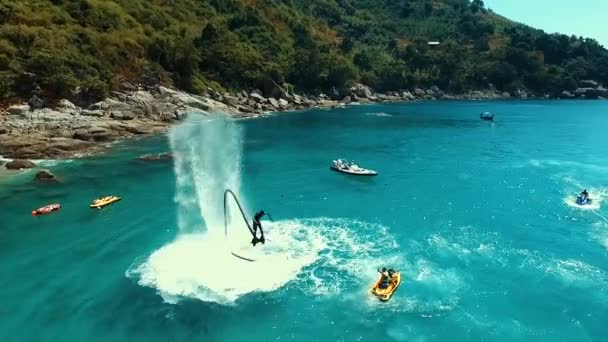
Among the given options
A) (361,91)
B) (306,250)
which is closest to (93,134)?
(306,250)

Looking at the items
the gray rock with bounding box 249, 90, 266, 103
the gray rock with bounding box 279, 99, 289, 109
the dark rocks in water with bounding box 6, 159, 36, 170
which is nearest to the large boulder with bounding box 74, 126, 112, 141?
the dark rocks in water with bounding box 6, 159, 36, 170

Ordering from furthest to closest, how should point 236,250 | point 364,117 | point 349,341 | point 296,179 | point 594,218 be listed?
point 364,117, point 296,179, point 594,218, point 236,250, point 349,341

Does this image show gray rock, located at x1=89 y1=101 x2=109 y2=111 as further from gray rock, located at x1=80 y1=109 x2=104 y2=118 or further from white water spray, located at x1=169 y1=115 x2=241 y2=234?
white water spray, located at x1=169 y1=115 x2=241 y2=234

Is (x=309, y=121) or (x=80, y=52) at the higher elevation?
(x=80, y=52)

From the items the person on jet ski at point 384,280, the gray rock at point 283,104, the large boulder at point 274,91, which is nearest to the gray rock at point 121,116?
the gray rock at point 283,104

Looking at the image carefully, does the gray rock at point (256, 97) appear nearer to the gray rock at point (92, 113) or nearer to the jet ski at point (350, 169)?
the gray rock at point (92, 113)

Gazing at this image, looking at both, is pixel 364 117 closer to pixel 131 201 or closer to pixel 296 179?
pixel 296 179

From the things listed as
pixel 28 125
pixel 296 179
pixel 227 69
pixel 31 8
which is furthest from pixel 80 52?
pixel 296 179

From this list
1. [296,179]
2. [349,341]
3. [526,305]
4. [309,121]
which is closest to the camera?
[349,341]
